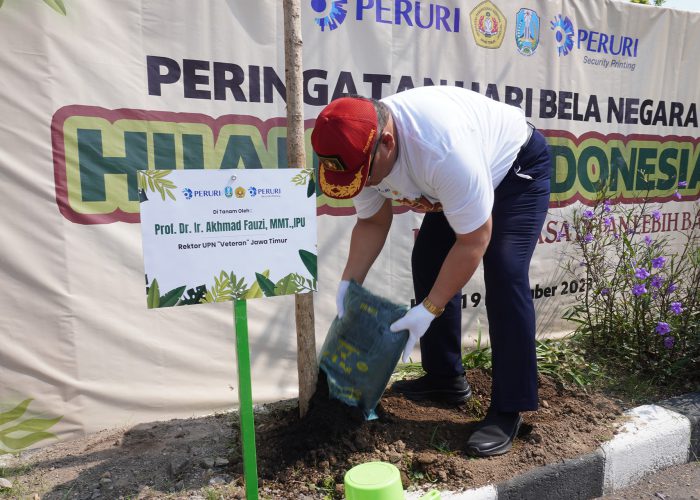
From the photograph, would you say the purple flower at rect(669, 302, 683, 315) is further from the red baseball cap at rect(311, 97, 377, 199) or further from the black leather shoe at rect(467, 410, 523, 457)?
the red baseball cap at rect(311, 97, 377, 199)

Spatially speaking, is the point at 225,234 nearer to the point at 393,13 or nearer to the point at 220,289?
the point at 220,289

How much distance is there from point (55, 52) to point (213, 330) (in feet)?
4.92

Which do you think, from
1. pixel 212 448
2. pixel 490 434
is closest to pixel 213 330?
pixel 212 448

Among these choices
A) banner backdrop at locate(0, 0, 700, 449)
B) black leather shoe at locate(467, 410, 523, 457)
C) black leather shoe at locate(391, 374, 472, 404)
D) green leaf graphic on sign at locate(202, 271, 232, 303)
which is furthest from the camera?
black leather shoe at locate(391, 374, 472, 404)

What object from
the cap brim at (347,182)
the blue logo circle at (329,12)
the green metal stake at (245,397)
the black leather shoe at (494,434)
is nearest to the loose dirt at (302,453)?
the black leather shoe at (494,434)

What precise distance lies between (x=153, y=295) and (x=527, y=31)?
3.03 meters

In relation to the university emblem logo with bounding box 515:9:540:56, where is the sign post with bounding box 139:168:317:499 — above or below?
below

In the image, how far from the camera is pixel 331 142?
1623 millimetres

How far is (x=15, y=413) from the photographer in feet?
7.84

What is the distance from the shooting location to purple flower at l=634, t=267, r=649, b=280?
2896 millimetres

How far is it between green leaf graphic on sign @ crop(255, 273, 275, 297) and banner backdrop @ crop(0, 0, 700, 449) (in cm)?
118

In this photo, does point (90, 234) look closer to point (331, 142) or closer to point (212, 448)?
point (212, 448)

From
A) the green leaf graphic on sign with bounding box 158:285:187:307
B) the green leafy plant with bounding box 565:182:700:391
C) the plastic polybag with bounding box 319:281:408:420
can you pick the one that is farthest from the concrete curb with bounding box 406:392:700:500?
the green leaf graphic on sign with bounding box 158:285:187:307

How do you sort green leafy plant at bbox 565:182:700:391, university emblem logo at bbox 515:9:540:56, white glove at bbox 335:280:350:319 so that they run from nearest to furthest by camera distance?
white glove at bbox 335:280:350:319
green leafy plant at bbox 565:182:700:391
university emblem logo at bbox 515:9:540:56
